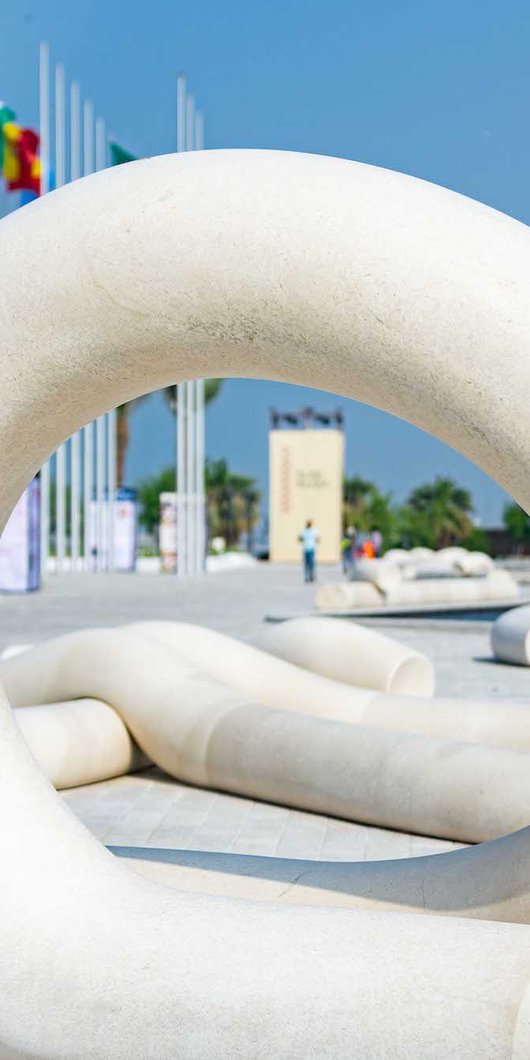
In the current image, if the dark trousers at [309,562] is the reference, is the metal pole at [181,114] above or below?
above

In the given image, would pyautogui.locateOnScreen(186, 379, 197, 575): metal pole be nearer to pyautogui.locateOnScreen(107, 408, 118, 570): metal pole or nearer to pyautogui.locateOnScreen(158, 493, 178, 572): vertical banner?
Answer: pyautogui.locateOnScreen(158, 493, 178, 572): vertical banner

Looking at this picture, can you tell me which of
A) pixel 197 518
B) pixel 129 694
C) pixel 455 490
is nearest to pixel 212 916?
pixel 129 694

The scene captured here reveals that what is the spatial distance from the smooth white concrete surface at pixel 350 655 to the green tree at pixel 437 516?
60.1m

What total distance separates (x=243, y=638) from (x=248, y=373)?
34.5 feet

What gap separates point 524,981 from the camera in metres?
2.44

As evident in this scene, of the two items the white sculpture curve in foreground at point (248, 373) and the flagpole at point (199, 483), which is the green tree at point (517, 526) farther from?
the white sculpture curve in foreground at point (248, 373)

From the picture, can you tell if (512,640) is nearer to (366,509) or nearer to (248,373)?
(248,373)

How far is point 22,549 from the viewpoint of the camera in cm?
2330

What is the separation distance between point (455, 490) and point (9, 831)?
75.2 metres

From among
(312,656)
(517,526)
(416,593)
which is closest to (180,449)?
(416,593)

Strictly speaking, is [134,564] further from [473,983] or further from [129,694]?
[473,983]

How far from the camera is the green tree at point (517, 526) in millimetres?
65250

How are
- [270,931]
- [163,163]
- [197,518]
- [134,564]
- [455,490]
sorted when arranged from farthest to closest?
[455,490]
[134,564]
[197,518]
[163,163]
[270,931]

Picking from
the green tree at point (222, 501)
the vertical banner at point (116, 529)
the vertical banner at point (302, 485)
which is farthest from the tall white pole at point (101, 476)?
the green tree at point (222, 501)
